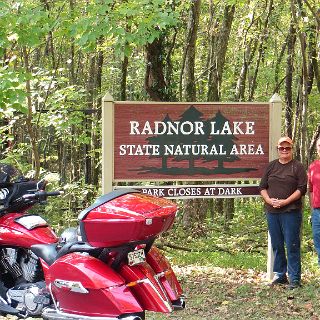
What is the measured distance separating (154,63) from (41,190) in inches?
250

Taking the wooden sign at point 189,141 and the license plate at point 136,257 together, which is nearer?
the license plate at point 136,257

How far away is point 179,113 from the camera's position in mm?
7410

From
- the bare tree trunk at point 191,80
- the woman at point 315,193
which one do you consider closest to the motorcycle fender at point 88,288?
the woman at point 315,193

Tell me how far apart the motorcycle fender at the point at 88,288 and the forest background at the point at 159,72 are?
11.3 ft

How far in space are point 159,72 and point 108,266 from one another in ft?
24.1

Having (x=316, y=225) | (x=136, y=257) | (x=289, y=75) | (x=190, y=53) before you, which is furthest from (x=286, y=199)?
→ (x=289, y=75)

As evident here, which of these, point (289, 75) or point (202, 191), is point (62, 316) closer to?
point (202, 191)

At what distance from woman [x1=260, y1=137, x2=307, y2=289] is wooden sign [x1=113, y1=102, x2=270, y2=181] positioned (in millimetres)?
430

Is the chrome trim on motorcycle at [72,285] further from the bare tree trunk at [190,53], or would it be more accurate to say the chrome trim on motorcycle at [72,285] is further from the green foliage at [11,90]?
the bare tree trunk at [190,53]

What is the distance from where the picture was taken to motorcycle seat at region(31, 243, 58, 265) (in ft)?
15.7

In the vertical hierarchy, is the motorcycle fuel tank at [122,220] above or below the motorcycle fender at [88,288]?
above

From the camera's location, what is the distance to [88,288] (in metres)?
4.20

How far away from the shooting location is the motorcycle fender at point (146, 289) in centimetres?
420

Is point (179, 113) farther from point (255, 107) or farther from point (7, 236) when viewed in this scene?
point (7, 236)
